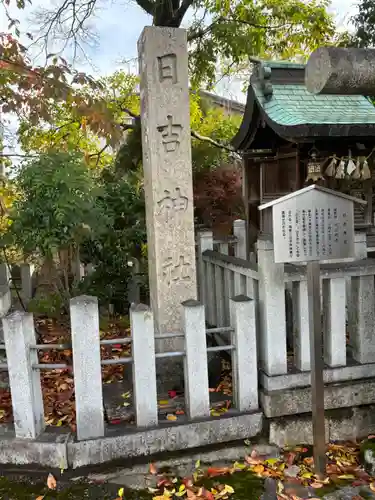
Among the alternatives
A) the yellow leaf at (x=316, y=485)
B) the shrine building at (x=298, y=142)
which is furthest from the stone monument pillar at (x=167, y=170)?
the shrine building at (x=298, y=142)

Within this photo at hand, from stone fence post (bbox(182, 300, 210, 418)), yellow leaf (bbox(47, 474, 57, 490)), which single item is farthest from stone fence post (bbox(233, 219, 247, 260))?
yellow leaf (bbox(47, 474, 57, 490))

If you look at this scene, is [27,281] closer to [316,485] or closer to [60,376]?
[60,376]

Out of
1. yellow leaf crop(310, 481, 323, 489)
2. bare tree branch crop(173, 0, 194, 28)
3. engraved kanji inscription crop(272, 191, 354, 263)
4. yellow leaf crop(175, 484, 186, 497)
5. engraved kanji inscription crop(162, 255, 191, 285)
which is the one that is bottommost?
yellow leaf crop(310, 481, 323, 489)

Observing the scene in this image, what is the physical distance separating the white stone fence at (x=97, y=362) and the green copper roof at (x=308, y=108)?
13.0 ft

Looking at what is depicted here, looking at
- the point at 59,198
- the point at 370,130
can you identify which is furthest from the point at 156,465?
the point at 370,130

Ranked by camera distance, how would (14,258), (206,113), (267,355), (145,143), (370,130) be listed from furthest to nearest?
(206,113) → (14,258) → (370,130) → (145,143) → (267,355)

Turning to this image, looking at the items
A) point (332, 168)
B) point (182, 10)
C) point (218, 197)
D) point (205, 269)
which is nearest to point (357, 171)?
point (332, 168)

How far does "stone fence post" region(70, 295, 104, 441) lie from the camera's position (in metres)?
3.16

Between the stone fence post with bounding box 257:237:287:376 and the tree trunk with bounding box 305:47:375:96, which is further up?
the tree trunk with bounding box 305:47:375:96

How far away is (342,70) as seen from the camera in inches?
61.8

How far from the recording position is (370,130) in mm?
6508

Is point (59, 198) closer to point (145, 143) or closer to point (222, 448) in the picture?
point (145, 143)

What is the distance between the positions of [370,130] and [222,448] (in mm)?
5157

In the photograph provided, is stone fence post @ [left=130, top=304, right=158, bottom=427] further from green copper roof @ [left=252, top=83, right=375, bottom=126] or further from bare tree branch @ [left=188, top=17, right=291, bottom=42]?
bare tree branch @ [left=188, top=17, right=291, bottom=42]
